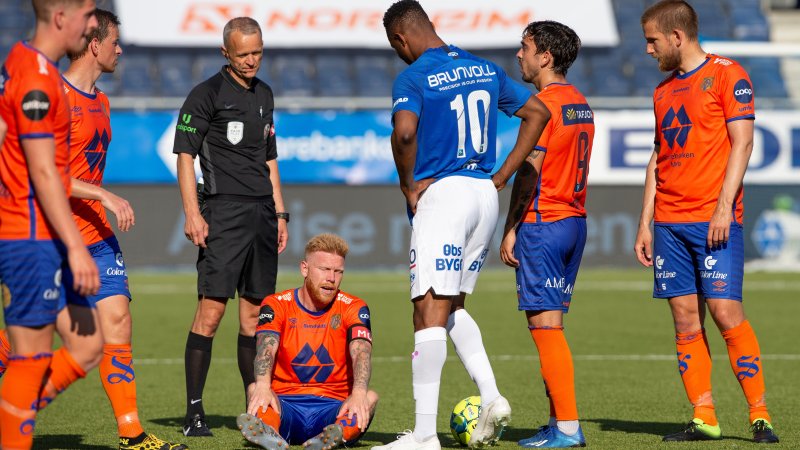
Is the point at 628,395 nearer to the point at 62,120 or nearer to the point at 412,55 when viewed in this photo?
the point at 412,55

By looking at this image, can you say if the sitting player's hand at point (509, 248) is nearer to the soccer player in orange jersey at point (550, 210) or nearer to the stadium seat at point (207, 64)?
the soccer player in orange jersey at point (550, 210)

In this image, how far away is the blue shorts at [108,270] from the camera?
590 centimetres

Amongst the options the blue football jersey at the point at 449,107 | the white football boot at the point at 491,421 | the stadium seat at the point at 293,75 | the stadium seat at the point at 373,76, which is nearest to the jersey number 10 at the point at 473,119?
the blue football jersey at the point at 449,107

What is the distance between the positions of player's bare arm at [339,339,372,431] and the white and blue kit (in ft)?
1.99

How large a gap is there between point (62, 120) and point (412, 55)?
1.80 metres

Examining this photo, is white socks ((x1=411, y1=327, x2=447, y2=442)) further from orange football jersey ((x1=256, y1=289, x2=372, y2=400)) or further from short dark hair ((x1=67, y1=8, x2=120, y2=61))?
short dark hair ((x1=67, y1=8, x2=120, y2=61))

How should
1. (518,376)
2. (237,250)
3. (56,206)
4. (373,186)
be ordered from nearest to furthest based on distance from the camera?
1. (56,206)
2. (237,250)
3. (518,376)
4. (373,186)

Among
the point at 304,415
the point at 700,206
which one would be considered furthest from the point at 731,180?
the point at 304,415

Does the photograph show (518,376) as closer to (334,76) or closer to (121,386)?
(121,386)

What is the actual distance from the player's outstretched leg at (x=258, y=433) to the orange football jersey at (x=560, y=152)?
1.84 meters

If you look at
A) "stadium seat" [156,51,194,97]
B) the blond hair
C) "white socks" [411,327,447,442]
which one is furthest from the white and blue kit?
"stadium seat" [156,51,194,97]

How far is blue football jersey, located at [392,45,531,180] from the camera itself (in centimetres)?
555

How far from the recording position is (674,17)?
6.28m

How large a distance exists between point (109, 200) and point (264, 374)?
46.5 inches
